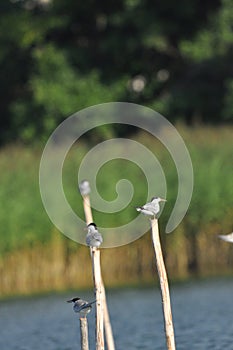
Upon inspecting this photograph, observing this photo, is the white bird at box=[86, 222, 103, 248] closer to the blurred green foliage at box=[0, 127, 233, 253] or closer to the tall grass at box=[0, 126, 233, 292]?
the tall grass at box=[0, 126, 233, 292]

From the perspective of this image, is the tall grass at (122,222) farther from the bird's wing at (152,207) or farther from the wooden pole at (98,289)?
the bird's wing at (152,207)

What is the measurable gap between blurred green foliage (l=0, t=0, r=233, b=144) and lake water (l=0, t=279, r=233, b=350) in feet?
40.9

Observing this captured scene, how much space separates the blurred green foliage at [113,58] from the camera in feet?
132

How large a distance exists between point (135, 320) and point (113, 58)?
790 inches

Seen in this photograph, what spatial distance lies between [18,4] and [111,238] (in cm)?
1837

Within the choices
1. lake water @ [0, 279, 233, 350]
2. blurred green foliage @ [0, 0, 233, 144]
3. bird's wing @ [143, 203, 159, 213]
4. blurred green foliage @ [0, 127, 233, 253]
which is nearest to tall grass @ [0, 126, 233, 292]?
blurred green foliage @ [0, 127, 233, 253]

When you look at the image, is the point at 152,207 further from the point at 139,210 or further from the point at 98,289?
the point at 98,289

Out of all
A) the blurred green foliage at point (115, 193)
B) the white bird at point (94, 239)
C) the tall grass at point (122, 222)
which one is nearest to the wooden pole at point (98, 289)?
the white bird at point (94, 239)

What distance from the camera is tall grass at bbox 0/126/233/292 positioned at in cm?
2709

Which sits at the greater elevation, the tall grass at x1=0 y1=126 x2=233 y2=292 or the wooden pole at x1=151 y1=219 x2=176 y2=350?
the tall grass at x1=0 y1=126 x2=233 y2=292

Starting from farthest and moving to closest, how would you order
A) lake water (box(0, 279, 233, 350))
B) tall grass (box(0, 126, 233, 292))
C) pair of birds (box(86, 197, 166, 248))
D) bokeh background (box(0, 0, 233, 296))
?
bokeh background (box(0, 0, 233, 296)) → tall grass (box(0, 126, 233, 292)) → lake water (box(0, 279, 233, 350)) → pair of birds (box(86, 197, 166, 248))

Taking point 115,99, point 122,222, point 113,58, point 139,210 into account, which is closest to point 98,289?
point 139,210

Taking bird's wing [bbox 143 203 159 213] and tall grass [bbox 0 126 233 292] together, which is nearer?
bird's wing [bbox 143 203 159 213]

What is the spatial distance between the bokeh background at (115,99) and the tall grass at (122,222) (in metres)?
0.02
